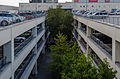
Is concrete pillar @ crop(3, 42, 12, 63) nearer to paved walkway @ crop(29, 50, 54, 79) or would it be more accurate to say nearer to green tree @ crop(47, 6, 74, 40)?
paved walkway @ crop(29, 50, 54, 79)

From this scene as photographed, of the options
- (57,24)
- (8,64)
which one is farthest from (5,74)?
(57,24)

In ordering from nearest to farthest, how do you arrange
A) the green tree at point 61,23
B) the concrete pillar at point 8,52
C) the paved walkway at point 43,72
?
the concrete pillar at point 8,52 → the paved walkway at point 43,72 → the green tree at point 61,23

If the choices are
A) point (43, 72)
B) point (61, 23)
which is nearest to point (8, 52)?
point (43, 72)

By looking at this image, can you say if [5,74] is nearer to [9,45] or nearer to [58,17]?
[9,45]

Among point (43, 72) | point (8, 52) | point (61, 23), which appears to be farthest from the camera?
point (61, 23)

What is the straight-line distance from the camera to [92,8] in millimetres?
→ 88438

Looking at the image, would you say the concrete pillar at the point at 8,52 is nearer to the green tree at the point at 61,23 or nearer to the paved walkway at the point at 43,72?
the paved walkway at the point at 43,72

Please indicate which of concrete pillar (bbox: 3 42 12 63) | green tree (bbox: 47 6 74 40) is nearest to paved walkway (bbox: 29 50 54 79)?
green tree (bbox: 47 6 74 40)

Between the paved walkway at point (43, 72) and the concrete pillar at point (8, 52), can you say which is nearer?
the concrete pillar at point (8, 52)

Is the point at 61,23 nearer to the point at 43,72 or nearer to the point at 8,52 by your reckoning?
the point at 43,72

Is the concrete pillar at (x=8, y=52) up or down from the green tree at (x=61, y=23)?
down

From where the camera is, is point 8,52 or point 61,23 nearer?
point 8,52

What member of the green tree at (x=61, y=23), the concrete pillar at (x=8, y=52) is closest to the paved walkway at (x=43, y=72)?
the green tree at (x=61, y=23)

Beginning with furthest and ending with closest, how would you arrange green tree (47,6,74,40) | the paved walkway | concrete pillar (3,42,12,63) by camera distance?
A: green tree (47,6,74,40) → the paved walkway → concrete pillar (3,42,12,63)
